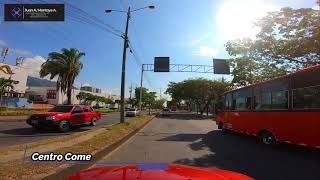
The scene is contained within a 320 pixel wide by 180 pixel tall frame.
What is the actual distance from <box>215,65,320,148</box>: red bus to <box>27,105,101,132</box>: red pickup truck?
9.81 metres

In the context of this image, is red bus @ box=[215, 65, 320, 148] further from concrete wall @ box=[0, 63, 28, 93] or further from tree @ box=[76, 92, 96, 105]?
tree @ box=[76, 92, 96, 105]

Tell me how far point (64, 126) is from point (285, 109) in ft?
42.3

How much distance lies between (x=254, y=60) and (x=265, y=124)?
1033cm

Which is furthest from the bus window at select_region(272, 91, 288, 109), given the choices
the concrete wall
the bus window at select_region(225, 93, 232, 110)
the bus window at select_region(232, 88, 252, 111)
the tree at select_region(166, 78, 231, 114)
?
the tree at select_region(166, 78, 231, 114)

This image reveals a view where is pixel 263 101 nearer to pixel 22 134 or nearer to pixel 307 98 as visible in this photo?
pixel 307 98

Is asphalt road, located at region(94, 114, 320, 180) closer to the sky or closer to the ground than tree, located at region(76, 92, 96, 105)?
closer to the ground

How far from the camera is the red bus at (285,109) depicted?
12898mm

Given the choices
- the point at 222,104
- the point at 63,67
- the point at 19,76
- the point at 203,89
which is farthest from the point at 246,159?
the point at 203,89

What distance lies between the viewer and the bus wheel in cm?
1591

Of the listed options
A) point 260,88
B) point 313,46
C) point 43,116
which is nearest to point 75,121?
point 43,116

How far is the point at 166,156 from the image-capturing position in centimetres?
1266

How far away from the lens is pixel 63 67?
47.3 metres

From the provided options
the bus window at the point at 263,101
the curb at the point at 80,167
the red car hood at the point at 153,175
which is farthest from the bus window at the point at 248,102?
the red car hood at the point at 153,175

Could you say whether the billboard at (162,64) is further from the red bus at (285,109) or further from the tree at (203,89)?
the tree at (203,89)
